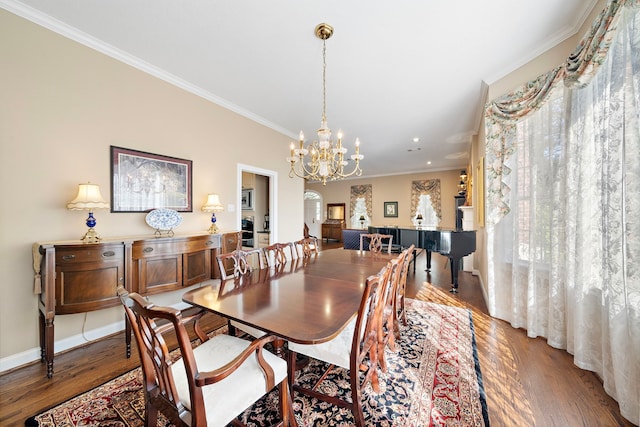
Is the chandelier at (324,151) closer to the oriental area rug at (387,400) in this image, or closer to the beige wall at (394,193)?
the oriental area rug at (387,400)

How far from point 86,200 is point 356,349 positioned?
2.64 meters

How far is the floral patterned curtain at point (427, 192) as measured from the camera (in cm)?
862

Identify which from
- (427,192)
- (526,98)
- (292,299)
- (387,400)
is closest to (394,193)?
(427,192)

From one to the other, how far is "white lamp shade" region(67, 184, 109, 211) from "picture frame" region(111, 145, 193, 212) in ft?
1.11

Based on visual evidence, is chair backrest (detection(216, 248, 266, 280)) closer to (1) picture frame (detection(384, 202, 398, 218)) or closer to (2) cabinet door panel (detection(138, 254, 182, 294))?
(2) cabinet door panel (detection(138, 254, 182, 294))

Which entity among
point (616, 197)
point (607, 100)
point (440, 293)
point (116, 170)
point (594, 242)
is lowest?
point (440, 293)

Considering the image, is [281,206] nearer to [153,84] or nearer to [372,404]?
[153,84]

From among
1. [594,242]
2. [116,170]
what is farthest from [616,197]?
[116,170]

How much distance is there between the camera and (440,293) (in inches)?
147

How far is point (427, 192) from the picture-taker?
882cm

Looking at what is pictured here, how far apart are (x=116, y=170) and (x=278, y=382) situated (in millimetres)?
2743

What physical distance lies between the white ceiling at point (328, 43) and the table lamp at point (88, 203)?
148 cm

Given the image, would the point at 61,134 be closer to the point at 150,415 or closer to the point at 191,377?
the point at 150,415

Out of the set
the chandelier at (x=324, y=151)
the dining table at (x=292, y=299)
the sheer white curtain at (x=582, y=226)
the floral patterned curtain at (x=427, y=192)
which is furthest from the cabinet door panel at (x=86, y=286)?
the floral patterned curtain at (x=427, y=192)
